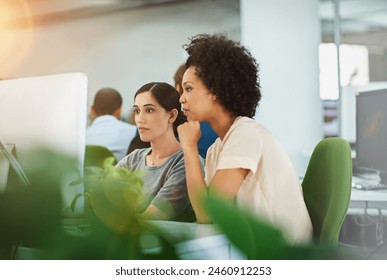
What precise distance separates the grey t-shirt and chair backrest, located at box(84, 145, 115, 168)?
6cm

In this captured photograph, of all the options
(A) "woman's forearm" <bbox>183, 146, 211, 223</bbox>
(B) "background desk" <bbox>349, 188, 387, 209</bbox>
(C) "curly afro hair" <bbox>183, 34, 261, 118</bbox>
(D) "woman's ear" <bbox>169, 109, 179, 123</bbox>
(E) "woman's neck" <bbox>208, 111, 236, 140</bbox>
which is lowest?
(B) "background desk" <bbox>349, 188, 387, 209</bbox>

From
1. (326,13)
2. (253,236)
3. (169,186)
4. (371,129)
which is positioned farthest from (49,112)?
(371,129)

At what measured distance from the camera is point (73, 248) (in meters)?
1.08

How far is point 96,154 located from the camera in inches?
59.5

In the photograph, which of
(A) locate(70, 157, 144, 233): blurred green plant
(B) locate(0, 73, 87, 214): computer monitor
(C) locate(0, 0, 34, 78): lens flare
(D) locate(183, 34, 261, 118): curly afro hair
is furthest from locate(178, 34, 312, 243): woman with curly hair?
(C) locate(0, 0, 34, 78): lens flare

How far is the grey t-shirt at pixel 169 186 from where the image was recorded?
1439 millimetres

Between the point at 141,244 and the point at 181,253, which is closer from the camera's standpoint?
the point at 141,244

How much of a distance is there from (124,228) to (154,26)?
76cm

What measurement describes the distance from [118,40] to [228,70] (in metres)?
0.36

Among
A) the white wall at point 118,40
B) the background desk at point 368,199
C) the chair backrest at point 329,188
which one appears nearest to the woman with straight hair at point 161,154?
the white wall at point 118,40

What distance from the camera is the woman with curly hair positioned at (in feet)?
4.48

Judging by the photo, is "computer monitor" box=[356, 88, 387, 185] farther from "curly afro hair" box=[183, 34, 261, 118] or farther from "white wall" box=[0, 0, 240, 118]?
"white wall" box=[0, 0, 240, 118]

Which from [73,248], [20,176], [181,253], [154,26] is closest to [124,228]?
[73,248]
